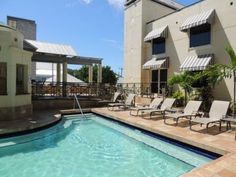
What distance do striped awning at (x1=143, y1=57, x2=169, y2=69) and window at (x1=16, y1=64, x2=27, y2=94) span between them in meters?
11.5

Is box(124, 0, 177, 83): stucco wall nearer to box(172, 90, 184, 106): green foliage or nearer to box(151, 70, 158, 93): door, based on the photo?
box(151, 70, 158, 93): door

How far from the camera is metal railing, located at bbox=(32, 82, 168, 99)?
62.0 feet

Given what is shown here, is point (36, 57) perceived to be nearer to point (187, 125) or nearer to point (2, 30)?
point (2, 30)

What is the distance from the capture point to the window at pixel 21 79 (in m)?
14.6

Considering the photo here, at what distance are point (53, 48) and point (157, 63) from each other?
30.3 feet

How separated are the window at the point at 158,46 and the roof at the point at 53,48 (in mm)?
7949

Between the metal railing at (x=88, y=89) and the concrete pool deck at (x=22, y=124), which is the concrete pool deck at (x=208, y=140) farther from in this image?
the metal railing at (x=88, y=89)

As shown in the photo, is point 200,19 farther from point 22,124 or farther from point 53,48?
point 22,124

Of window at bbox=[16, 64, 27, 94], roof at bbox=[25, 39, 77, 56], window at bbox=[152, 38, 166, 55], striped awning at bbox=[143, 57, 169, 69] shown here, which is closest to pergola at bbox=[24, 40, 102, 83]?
roof at bbox=[25, 39, 77, 56]

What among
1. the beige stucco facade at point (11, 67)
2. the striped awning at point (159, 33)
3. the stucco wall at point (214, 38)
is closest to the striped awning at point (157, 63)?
the stucco wall at point (214, 38)

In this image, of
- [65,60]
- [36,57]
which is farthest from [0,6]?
[65,60]

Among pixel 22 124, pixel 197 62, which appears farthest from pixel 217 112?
pixel 22 124

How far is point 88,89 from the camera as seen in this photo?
21250 millimetres

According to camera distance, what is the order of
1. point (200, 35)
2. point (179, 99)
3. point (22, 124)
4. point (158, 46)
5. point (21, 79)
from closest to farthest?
1. point (22, 124)
2. point (21, 79)
3. point (179, 99)
4. point (200, 35)
5. point (158, 46)
